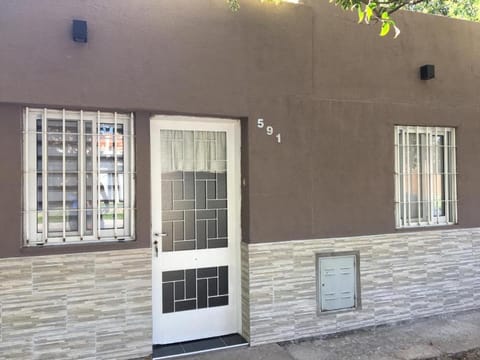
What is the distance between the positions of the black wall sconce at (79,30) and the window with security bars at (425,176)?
12.5 ft

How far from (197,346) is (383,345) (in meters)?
2.00

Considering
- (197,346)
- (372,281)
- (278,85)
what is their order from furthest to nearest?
(372,281) < (278,85) < (197,346)

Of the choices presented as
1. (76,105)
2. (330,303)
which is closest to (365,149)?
(330,303)

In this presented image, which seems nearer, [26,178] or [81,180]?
[26,178]

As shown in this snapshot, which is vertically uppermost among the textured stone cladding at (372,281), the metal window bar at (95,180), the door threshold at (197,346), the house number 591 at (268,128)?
the house number 591 at (268,128)

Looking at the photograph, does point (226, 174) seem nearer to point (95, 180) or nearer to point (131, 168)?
point (131, 168)

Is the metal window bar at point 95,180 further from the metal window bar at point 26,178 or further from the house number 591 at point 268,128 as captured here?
the house number 591 at point 268,128

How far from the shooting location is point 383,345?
14.7ft

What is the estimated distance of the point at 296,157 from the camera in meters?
4.65

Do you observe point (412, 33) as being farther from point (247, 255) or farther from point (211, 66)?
point (247, 255)

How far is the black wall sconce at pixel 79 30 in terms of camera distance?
12.3ft

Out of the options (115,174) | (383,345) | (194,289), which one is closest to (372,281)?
(383,345)

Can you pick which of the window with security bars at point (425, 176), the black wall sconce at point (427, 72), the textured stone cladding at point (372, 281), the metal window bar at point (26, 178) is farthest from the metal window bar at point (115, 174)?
the black wall sconce at point (427, 72)

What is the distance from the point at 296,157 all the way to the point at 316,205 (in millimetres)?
599
